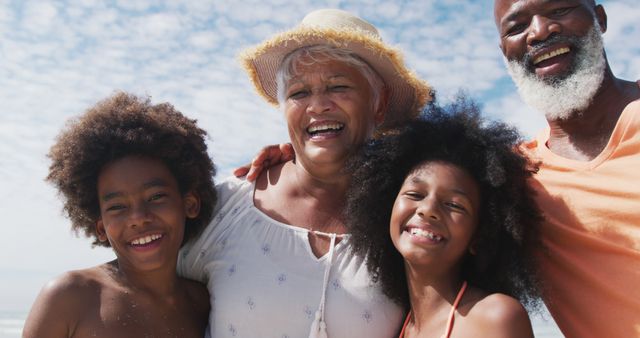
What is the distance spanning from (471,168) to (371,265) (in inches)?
28.0

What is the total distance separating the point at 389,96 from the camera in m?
4.05

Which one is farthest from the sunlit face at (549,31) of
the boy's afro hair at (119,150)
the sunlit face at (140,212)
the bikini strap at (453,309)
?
the sunlit face at (140,212)

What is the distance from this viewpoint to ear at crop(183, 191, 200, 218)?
364 centimetres

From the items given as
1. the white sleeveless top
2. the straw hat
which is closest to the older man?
the straw hat

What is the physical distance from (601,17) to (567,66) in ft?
1.49

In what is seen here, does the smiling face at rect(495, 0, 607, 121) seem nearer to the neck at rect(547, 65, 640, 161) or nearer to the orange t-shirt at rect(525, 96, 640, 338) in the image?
the neck at rect(547, 65, 640, 161)

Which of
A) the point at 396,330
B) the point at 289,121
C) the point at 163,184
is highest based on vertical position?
the point at 289,121

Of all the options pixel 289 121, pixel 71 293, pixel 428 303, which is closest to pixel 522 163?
pixel 428 303

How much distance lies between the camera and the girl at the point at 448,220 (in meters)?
3.02

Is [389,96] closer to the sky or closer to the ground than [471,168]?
closer to the sky

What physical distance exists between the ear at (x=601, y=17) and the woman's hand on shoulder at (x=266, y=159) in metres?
1.96

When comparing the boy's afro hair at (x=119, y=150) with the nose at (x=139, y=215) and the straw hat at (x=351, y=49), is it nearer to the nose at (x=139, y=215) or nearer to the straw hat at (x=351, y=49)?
the nose at (x=139, y=215)

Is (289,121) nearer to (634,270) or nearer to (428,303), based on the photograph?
(428,303)

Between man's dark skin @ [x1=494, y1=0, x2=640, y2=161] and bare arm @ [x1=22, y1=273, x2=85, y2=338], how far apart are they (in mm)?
2637
